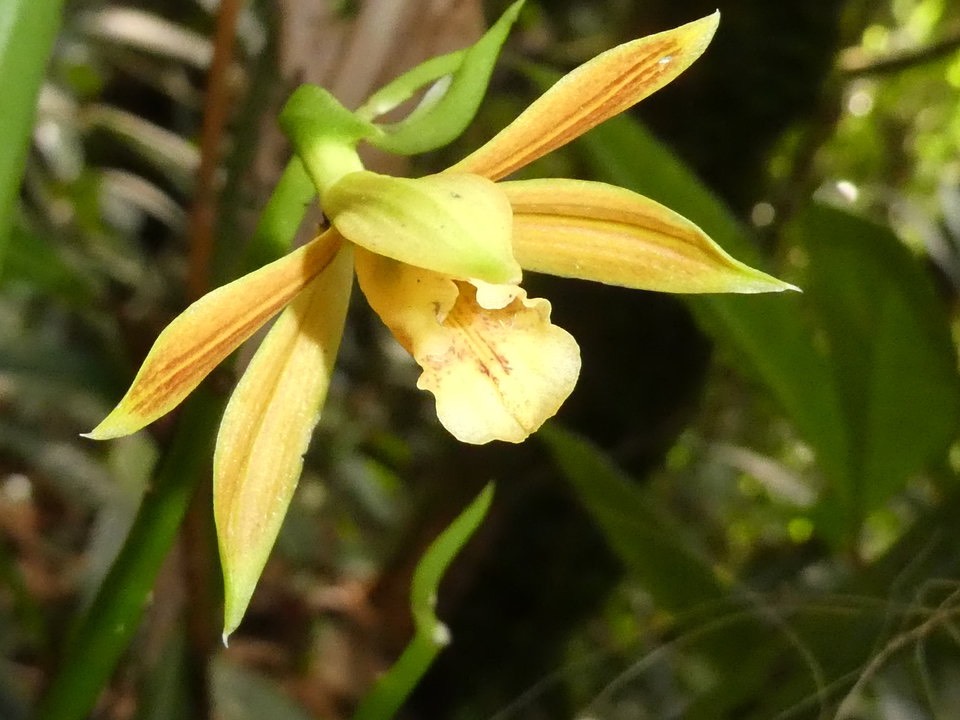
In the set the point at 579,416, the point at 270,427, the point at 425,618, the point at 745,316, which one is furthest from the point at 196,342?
the point at 579,416

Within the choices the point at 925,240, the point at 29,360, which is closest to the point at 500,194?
the point at 29,360

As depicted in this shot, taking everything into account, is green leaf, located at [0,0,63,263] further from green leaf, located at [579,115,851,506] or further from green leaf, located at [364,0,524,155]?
green leaf, located at [579,115,851,506]

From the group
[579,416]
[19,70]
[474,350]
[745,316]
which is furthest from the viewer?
[579,416]

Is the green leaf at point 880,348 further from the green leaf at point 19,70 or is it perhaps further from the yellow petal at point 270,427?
the green leaf at point 19,70

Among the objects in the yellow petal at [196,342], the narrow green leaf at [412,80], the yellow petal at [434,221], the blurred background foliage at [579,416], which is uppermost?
the narrow green leaf at [412,80]

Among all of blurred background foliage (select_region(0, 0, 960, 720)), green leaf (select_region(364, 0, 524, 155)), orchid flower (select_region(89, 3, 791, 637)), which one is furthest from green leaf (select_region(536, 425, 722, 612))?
green leaf (select_region(364, 0, 524, 155))

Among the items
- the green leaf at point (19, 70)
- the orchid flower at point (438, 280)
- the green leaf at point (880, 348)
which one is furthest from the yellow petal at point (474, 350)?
the green leaf at point (880, 348)

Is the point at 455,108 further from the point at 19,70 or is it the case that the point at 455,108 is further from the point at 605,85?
the point at 19,70
